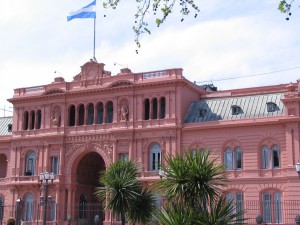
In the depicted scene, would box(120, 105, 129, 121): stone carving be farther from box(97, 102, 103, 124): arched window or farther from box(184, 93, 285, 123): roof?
box(184, 93, 285, 123): roof

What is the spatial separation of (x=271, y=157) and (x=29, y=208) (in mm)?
26687

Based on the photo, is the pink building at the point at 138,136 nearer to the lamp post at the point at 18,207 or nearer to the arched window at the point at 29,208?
the arched window at the point at 29,208

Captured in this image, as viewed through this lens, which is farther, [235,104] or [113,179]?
[235,104]

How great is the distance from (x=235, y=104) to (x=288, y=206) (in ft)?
39.2

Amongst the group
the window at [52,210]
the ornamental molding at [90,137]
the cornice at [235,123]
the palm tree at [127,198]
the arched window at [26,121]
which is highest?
the arched window at [26,121]

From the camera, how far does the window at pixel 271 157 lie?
50.1 metres

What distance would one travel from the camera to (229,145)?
52.4 m

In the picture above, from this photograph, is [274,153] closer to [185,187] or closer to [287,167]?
[287,167]

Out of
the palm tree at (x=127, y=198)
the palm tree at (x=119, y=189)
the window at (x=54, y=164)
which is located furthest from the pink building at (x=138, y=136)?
the palm tree at (x=119, y=189)

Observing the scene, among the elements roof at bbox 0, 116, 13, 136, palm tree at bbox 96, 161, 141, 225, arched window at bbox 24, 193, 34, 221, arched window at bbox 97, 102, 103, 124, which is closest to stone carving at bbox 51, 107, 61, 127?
arched window at bbox 97, 102, 103, 124

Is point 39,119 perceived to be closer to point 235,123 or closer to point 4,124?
point 4,124

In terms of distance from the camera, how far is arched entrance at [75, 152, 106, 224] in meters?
59.8

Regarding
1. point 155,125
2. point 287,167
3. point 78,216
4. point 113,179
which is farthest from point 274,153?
point 78,216

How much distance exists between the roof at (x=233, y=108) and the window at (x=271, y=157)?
325 cm
